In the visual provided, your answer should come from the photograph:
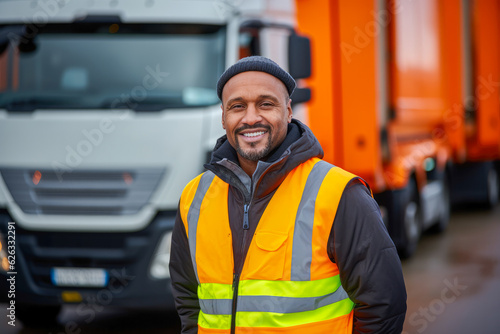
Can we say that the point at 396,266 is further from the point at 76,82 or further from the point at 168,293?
the point at 76,82

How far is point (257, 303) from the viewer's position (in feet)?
7.13

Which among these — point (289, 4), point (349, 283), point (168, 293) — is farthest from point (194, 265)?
point (289, 4)

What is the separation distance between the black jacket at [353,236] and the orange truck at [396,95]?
3491 mm

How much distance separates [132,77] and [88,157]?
2.28 feet

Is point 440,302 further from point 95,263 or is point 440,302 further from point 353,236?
point 353,236

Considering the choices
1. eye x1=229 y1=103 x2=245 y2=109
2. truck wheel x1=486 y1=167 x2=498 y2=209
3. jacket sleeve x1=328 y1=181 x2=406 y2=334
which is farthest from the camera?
truck wheel x1=486 y1=167 x2=498 y2=209

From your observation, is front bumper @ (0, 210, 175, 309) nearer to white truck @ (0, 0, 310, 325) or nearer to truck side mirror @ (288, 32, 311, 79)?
white truck @ (0, 0, 310, 325)

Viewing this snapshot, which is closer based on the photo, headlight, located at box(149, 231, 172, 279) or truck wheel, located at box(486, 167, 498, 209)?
headlight, located at box(149, 231, 172, 279)

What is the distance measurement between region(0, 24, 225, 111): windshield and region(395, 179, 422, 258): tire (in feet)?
10.9

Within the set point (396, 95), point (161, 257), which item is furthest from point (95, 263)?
point (396, 95)

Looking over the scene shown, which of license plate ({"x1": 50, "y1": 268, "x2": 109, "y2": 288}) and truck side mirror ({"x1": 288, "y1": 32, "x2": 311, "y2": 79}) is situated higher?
truck side mirror ({"x1": 288, "y1": 32, "x2": 311, "y2": 79})

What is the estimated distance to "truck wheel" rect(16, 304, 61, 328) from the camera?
6.04 meters

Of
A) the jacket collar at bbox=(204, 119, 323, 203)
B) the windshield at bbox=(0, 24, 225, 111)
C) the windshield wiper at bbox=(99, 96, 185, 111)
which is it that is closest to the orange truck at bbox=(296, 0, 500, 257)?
the windshield at bbox=(0, 24, 225, 111)

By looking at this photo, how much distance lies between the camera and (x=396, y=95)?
786 centimetres
